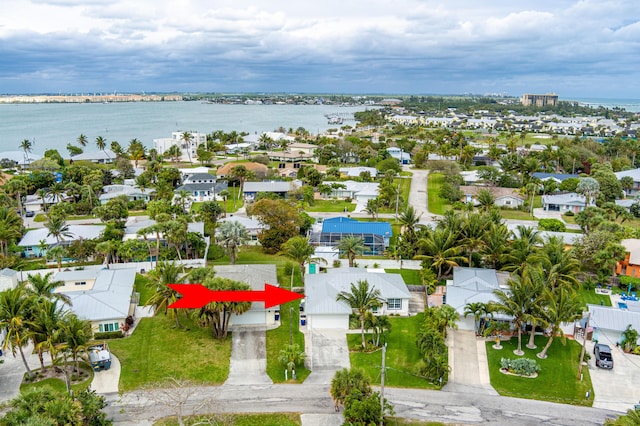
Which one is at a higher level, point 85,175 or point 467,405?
point 85,175

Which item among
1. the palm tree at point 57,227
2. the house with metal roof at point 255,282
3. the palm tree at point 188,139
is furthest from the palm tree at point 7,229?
the palm tree at point 188,139

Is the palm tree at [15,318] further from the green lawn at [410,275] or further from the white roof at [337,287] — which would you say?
the green lawn at [410,275]

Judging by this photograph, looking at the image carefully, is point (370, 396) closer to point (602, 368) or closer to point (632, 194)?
point (602, 368)

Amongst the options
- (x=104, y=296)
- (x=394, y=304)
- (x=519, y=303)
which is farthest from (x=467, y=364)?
(x=104, y=296)

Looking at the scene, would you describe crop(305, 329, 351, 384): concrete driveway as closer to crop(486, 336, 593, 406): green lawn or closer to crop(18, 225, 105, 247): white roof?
crop(486, 336, 593, 406): green lawn

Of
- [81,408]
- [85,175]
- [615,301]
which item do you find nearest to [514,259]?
[615,301]
